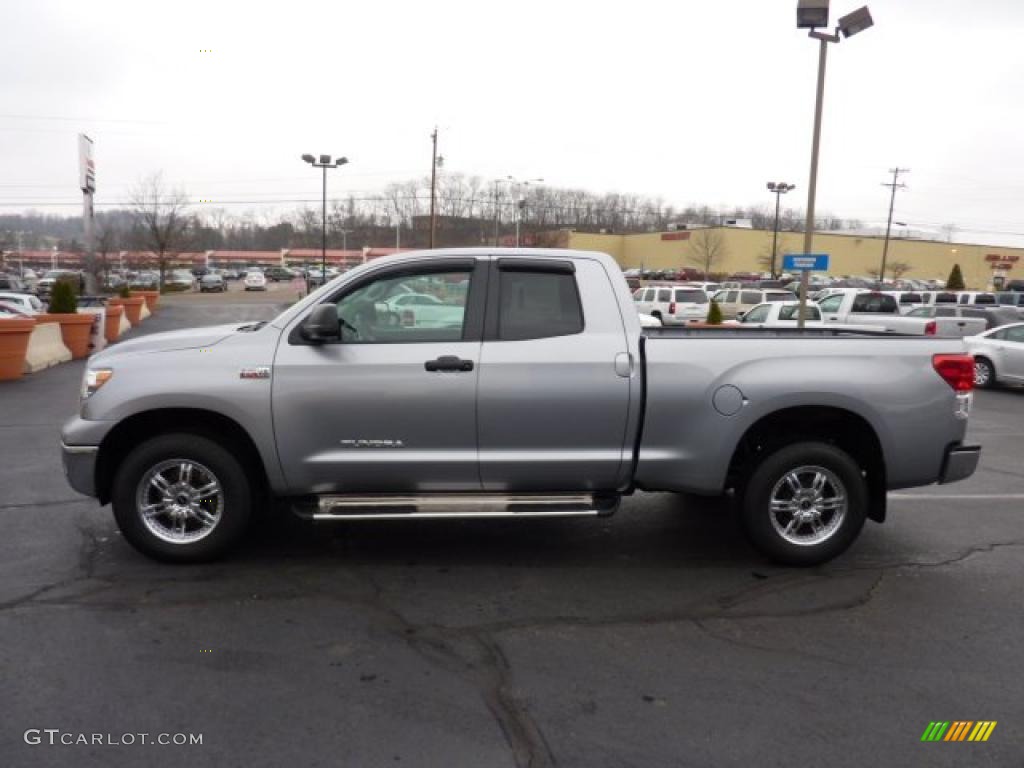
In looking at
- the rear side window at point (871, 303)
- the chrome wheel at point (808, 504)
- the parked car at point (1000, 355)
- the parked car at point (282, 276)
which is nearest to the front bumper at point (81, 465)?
the chrome wheel at point (808, 504)

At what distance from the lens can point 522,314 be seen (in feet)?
16.3

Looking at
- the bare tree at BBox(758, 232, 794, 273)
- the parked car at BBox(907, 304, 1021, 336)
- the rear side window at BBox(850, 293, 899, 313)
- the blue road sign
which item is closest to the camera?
the blue road sign

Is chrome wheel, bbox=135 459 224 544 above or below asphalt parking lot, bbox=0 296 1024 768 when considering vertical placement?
above

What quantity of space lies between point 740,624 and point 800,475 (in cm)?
124

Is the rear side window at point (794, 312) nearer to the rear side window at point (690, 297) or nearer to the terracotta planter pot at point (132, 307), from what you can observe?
the rear side window at point (690, 297)

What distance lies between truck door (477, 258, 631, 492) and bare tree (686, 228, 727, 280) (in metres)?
91.6

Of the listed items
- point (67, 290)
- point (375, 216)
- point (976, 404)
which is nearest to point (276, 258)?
point (375, 216)

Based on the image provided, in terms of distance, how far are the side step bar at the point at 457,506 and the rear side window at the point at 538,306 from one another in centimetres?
99

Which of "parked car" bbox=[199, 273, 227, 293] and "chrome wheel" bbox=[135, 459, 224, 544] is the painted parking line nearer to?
"chrome wheel" bbox=[135, 459, 224, 544]


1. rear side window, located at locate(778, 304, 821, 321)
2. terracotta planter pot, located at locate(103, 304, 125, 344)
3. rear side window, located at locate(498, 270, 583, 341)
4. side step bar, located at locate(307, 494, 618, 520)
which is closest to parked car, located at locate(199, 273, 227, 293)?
terracotta planter pot, located at locate(103, 304, 125, 344)

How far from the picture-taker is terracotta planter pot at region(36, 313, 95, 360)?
17938 mm

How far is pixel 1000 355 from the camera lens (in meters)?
15.4

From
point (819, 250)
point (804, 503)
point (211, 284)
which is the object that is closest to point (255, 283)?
point (211, 284)

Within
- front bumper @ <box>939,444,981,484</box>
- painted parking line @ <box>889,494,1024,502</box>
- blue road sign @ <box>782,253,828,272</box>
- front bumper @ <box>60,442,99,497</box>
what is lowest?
painted parking line @ <box>889,494,1024,502</box>
